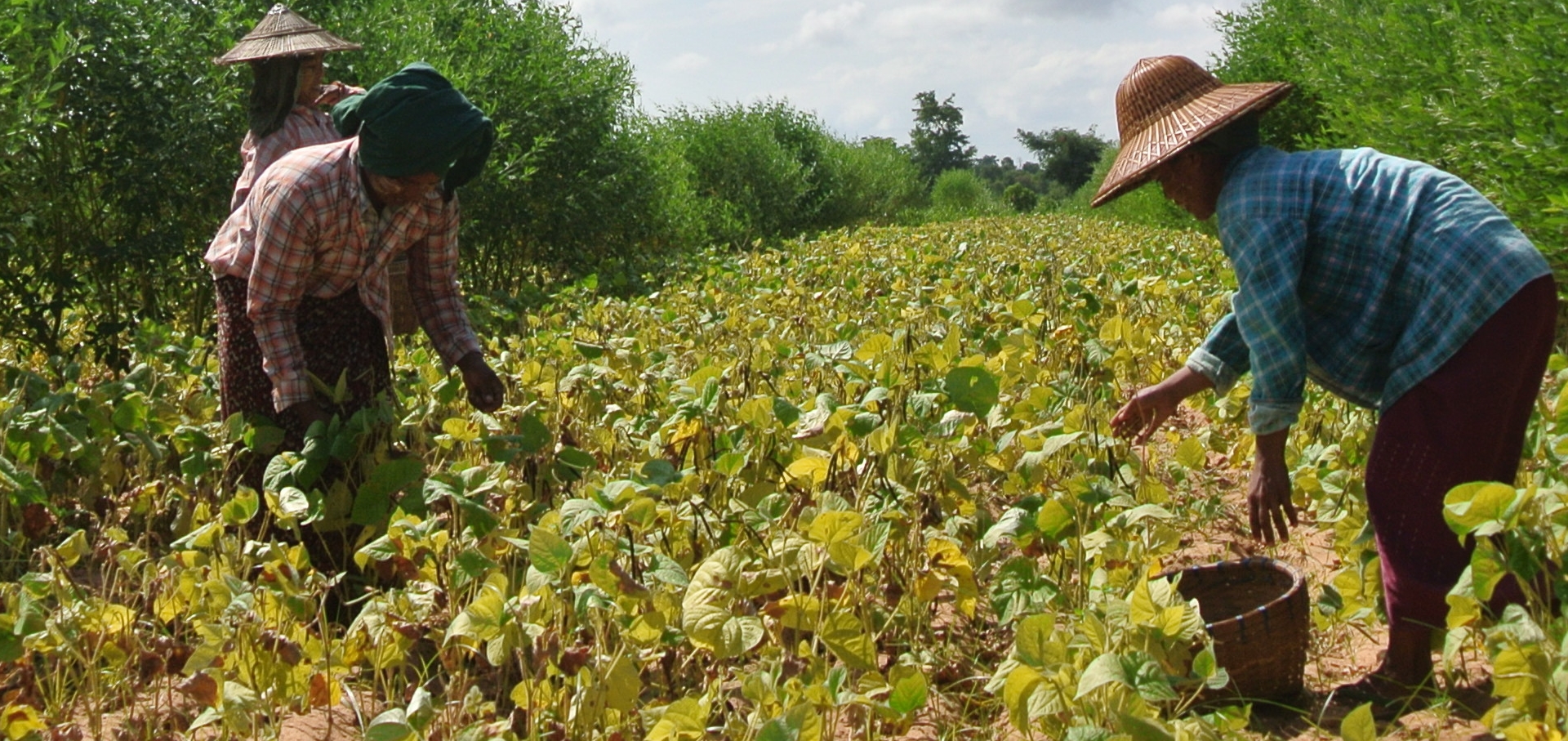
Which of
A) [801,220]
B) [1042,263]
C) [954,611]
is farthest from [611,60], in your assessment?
[801,220]

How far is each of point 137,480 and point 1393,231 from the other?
128 inches

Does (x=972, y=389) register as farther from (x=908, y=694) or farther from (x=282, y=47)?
(x=282, y=47)

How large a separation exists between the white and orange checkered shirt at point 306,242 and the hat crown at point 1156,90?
163 cm

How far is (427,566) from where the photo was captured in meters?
Result: 3.16

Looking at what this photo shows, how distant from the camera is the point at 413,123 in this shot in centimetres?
331

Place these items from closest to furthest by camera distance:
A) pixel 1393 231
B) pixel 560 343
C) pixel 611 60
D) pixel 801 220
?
pixel 1393 231 → pixel 560 343 → pixel 611 60 → pixel 801 220

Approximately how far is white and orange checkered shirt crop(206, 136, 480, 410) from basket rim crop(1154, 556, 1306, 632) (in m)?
1.92

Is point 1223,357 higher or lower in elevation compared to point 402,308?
lower

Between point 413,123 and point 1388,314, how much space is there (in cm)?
204

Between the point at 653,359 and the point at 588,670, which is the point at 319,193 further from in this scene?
the point at 653,359

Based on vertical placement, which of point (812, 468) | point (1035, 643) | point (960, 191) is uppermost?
point (812, 468)

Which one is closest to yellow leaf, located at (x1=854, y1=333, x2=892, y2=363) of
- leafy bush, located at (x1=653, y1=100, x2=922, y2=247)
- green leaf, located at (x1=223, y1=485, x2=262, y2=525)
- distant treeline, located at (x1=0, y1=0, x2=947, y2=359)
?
green leaf, located at (x1=223, y1=485, x2=262, y2=525)

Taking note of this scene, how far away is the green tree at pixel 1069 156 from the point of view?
80562 millimetres

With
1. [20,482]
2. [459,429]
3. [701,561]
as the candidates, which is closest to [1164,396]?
[701,561]
